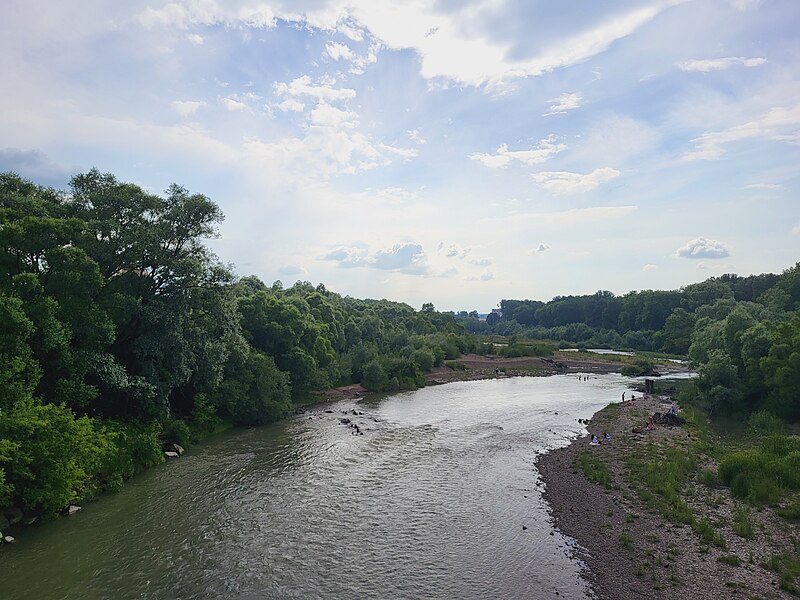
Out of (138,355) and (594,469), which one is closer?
(594,469)

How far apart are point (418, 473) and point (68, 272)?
26485mm

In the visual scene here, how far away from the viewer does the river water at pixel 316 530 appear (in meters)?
20.5

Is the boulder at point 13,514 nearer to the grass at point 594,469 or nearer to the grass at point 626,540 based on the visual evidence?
the grass at point 626,540

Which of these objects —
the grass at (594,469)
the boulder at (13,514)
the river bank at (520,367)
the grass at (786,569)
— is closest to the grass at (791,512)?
the grass at (786,569)

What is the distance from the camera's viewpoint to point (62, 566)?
21375 millimetres

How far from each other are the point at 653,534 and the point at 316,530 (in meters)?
16.9

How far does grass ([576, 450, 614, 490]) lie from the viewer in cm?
3241

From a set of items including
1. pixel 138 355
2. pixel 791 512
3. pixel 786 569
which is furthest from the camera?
pixel 138 355

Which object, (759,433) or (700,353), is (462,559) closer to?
(759,433)

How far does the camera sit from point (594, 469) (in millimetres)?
34906

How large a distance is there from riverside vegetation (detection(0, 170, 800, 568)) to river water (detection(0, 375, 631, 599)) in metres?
3.20

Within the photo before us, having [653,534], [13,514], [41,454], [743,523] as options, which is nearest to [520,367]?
[743,523]

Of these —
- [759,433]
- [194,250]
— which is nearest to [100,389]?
[194,250]

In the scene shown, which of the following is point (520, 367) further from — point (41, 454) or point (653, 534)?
point (41, 454)
